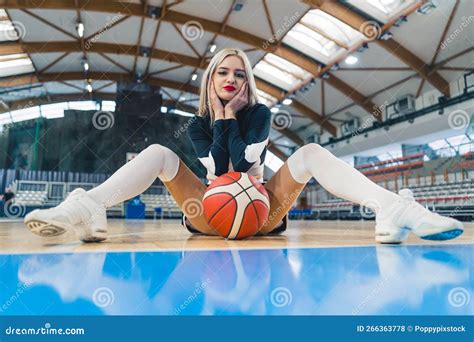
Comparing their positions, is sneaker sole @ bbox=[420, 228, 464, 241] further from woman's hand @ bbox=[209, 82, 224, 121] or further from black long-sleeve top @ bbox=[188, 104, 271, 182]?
woman's hand @ bbox=[209, 82, 224, 121]

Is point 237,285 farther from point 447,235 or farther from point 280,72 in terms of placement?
point 280,72

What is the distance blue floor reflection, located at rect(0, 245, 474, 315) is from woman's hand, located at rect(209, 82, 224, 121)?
28.5 inches

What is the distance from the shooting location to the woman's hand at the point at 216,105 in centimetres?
139

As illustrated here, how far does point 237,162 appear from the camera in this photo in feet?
4.15

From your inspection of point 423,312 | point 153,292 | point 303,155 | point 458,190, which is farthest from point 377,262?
point 458,190

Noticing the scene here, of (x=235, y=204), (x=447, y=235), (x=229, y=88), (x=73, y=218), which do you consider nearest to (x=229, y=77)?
(x=229, y=88)

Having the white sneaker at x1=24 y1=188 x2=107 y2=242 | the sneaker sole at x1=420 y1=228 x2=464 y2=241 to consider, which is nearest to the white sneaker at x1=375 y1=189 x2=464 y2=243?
the sneaker sole at x1=420 y1=228 x2=464 y2=241

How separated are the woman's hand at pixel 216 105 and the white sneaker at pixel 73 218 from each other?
591 mm

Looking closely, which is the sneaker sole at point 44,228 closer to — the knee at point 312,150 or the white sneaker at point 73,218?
the white sneaker at point 73,218

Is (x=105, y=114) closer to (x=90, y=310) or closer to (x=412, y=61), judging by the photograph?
(x=412, y=61)

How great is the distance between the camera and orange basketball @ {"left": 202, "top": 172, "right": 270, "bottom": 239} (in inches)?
46.3

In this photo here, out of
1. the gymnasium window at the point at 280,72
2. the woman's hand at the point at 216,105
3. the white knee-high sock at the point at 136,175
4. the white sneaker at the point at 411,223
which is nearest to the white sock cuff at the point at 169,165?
the white knee-high sock at the point at 136,175

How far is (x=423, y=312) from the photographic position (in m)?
0.37

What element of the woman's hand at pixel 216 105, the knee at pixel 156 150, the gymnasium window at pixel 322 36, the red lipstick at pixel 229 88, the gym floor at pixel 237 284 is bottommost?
the gym floor at pixel 237 284
